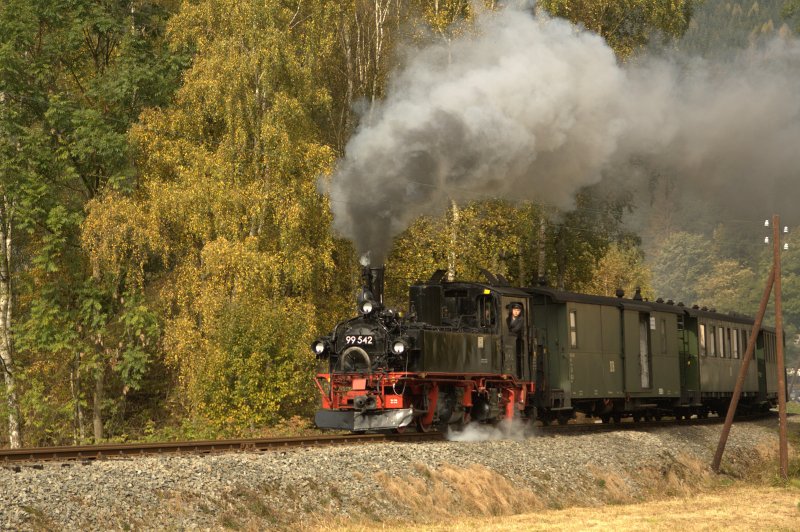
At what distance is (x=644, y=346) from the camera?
25.4 m

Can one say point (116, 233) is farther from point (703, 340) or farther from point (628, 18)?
point (628, 18)

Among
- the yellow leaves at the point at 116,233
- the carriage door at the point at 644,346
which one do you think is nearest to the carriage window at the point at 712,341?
the carriage door at the point at 644,346

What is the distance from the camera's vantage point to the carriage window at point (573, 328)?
21.8 m

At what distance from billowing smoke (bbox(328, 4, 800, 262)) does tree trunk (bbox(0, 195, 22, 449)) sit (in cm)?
1031

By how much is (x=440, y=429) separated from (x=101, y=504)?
9465 millimetres

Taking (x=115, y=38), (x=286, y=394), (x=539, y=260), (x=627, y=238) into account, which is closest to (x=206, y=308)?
(x=286, y=394)

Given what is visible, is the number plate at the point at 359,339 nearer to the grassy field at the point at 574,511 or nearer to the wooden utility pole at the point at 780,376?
the grassy field at the point at 574,511

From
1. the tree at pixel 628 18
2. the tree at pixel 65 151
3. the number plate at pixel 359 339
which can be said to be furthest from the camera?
the tree at pixel 628 18

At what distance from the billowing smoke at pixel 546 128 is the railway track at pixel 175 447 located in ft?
11.4

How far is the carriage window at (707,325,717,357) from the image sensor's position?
28.7 metres

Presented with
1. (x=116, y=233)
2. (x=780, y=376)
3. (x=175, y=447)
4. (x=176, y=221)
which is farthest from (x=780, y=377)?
(x=116, y=233)

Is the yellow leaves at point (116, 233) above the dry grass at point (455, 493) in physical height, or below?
above

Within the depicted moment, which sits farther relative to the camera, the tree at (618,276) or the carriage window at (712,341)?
the tree at (618,276)

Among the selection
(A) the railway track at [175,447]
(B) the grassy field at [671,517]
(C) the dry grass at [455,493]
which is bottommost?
(B) the grassy field at [671,517]
